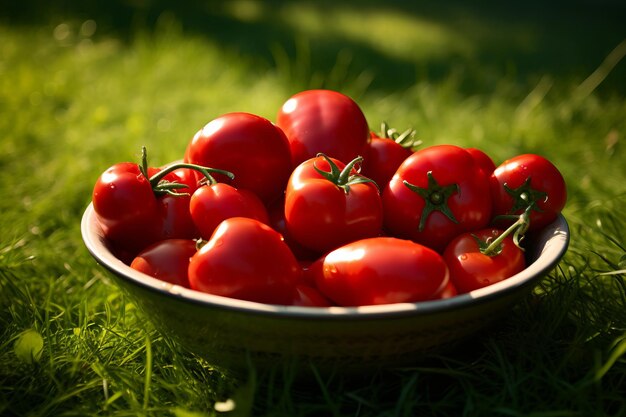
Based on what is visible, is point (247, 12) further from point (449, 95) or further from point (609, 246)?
point (609, 246)

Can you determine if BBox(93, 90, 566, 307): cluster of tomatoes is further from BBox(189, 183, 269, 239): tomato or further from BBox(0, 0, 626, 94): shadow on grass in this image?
BBox(0, 0, 626, 94): shadow on grass

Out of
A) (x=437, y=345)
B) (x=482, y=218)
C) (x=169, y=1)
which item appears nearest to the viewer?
(x=437, y=345)

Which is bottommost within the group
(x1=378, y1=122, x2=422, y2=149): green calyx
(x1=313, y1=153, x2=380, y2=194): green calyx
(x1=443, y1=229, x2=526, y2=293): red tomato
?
(x1=443, y1=229, x2=526, y2=293): red tomato

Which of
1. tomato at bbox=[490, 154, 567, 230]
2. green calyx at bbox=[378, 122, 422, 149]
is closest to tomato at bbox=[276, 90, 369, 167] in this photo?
green calyx at bbox=[378, 122, 422, 149]

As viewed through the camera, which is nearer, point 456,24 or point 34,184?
point 34,184

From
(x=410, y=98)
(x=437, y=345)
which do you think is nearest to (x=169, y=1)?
(x=410, y=98)

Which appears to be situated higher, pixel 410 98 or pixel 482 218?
pixel 482 218
